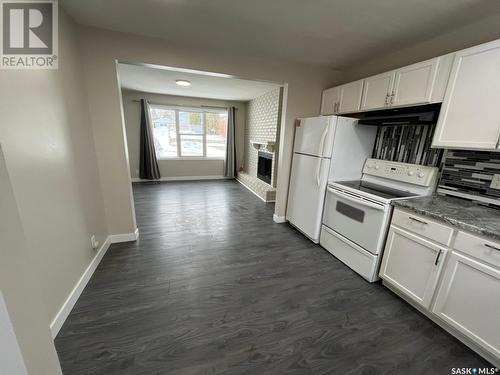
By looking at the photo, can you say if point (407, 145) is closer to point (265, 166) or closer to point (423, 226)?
Result: point (423, 226)

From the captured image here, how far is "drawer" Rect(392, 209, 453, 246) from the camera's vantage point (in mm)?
1487

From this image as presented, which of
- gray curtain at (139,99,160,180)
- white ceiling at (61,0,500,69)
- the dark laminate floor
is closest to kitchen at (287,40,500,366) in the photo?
the dark laminate floor

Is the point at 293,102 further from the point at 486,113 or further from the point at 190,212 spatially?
the point at 190,212

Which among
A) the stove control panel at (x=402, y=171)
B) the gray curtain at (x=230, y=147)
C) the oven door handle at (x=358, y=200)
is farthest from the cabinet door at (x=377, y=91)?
the gray curtain at (x=230, y=147)

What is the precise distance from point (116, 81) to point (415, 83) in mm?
2969

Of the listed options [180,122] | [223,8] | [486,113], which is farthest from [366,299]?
[180,122]

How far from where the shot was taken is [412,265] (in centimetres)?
171

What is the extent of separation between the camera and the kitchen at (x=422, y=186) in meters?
1.39

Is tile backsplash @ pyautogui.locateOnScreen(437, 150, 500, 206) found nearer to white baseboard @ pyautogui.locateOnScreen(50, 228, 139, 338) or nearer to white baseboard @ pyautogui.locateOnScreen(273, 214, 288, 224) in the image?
white baseboard @ pyautogui.locateOnScreen(273, 214, 288, 224)

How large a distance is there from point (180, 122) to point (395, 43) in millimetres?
5220

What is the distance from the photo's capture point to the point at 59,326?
1.45 m

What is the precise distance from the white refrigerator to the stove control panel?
0.14 m

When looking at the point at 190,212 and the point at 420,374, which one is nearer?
the point at 420,374

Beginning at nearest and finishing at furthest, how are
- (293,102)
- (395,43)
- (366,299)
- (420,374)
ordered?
(420,374)
(366,299)
(395,43)
(293,102)
